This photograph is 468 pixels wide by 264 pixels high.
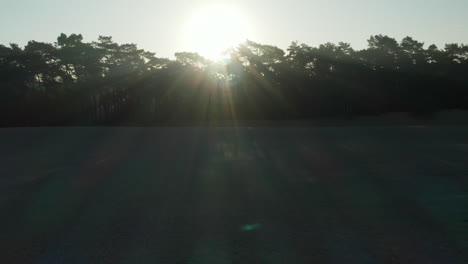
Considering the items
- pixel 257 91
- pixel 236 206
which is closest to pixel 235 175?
pixel 236 206

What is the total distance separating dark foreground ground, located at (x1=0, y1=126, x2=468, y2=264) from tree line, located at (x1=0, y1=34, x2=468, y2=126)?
1604cm

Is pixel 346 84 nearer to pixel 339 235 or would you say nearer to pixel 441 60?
pixel 441 60

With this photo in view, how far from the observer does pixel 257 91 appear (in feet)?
105

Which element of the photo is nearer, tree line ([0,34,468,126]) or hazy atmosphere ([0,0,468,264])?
hazy atmosphere ([0,0,468,264])

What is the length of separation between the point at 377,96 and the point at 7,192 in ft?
88.6

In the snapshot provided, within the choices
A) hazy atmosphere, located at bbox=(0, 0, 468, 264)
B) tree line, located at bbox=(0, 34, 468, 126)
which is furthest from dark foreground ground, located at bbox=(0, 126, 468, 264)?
tree line, located at bbox=(0, 34, 468, 126)

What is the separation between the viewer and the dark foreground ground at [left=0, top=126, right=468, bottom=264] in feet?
16.7

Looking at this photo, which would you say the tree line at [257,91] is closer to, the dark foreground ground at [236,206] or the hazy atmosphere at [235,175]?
the hazy atmosphere at [235,175]

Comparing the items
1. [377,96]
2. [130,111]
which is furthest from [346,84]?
[130,111]

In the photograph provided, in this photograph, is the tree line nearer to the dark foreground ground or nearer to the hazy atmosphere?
the hazy atmosphere

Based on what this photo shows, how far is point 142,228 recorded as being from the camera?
19.6ft

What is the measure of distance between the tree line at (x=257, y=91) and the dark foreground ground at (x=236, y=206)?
632 inches

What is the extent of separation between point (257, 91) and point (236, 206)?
82.3 feet

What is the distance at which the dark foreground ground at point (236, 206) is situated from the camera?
5078mm
